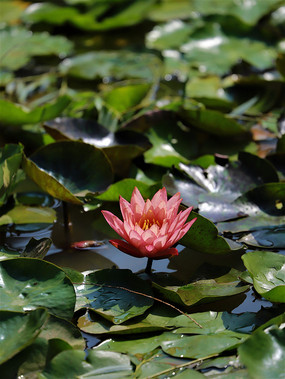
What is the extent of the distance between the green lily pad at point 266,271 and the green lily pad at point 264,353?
19 cm

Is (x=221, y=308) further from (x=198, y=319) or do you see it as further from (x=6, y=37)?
(x=6, y=37)

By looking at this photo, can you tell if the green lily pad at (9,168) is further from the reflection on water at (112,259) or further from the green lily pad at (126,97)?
the green lily pad at (126,97)

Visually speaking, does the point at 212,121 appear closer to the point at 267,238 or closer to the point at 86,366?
the point at 267,238

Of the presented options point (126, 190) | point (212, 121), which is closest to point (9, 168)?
point (126, 190)

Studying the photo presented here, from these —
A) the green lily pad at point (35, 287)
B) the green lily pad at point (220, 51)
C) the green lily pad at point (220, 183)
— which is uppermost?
the green lily pad at point (35, 287)

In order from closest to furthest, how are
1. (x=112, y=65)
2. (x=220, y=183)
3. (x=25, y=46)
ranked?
(x=220, y=183)
(x=112, y=65)
(x=25, y=46)

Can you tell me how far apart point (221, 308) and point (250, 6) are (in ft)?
8.55

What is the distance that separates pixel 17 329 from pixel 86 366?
0.18 meters

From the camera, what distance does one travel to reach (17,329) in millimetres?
1277

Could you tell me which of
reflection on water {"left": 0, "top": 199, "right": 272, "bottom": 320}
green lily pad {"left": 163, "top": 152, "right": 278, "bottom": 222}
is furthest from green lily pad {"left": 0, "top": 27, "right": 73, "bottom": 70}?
green lily pad {"left": 163, "top": 152, "right": 278, "bottom": 222}

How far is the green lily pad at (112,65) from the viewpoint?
123 inches

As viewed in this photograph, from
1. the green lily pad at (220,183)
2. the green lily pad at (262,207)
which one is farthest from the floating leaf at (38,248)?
the green lily pad at (262,207)

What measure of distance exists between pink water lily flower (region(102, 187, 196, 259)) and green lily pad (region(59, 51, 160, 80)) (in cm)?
164

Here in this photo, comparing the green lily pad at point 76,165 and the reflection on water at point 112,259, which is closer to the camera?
the reflection on water at point 112,259
